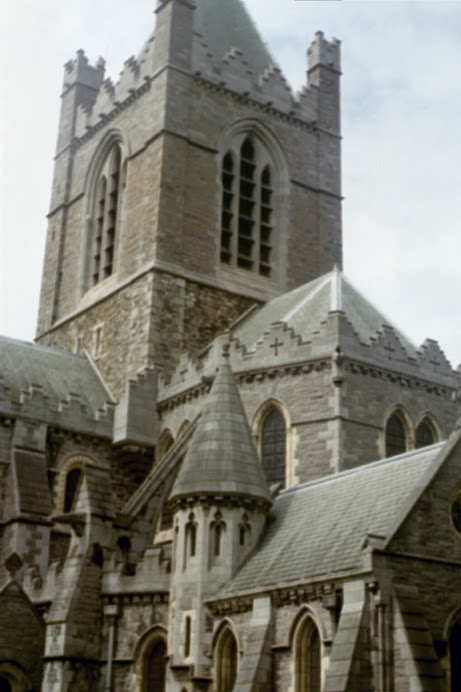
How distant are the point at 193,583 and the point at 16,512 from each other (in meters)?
7.18

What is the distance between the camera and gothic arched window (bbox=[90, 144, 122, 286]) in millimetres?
40188

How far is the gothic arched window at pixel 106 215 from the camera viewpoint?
40188 mm

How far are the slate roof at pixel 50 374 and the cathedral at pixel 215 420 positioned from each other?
12cm

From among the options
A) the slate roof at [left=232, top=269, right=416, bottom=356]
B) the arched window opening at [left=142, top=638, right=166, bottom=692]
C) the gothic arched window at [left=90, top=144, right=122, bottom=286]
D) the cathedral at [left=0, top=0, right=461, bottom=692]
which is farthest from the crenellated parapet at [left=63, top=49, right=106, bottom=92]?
the arched window opening at [left=142, top=638, right=166, bottom=692]

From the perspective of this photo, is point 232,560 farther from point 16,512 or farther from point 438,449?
point 16,512

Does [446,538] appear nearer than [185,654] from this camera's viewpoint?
Yes

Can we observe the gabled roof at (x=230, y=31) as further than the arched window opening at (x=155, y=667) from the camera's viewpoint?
Yes

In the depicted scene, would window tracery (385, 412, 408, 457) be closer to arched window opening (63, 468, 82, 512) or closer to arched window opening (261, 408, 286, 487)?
arched window opening (261, 408, 286, 487)

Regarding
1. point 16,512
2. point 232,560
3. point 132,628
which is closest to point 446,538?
point 232,560

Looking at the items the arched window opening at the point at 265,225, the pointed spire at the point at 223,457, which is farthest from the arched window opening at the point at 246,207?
the pointed spire at the point at 223,457

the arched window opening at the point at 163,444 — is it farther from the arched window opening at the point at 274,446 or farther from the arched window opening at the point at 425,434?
the arched window opening at the point at 425,434

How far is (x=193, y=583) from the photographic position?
2320 centimetres

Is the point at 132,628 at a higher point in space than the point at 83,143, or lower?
lower

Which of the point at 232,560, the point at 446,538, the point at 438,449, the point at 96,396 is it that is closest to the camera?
the point at 446,538
